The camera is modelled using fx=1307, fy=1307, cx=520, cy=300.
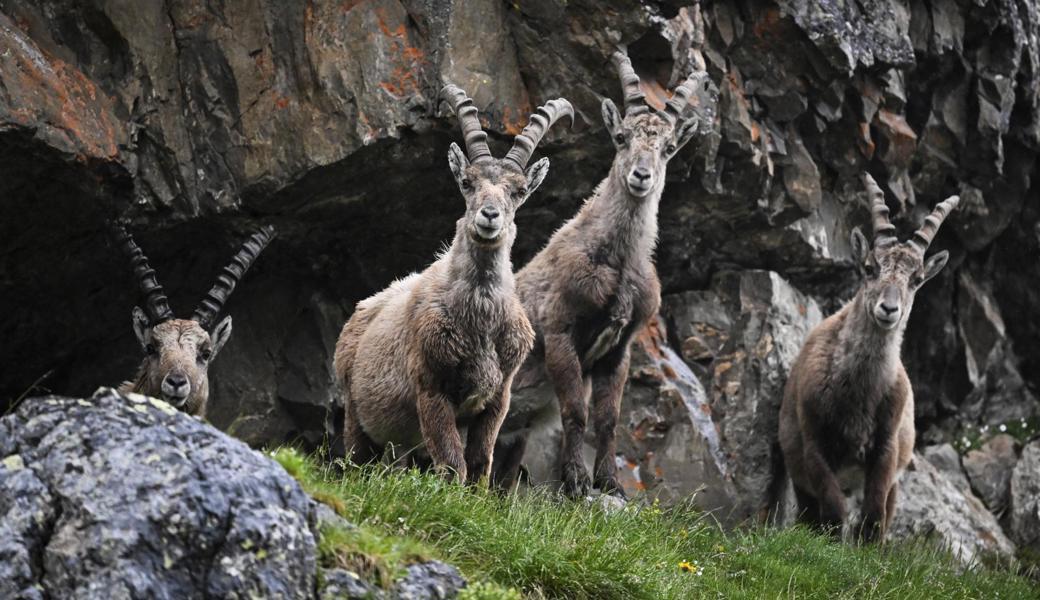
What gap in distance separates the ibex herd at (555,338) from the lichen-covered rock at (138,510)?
327 cm

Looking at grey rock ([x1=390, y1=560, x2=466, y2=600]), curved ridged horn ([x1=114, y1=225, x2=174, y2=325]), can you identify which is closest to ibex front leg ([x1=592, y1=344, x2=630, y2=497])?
curved ridged horn ([x1=114, y1=225, x2=174, y2=325])

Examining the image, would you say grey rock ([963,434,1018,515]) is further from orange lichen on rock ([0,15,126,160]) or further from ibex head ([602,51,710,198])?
orange lichen on rock ([0,15,126,160])

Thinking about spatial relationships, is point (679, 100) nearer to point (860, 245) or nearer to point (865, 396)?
point (860, 245)

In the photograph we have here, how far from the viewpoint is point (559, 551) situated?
7559 mm

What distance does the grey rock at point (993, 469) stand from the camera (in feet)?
51.1

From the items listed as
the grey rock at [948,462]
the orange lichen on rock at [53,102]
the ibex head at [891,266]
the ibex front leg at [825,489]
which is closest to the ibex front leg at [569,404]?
the ibex front leg at [825,489]

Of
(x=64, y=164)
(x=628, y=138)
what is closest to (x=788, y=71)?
(x=628, y=138)

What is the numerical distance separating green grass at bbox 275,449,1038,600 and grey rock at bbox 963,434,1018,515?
5.52 m

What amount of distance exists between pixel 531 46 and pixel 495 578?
6.45m

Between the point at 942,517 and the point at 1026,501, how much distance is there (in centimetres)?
135

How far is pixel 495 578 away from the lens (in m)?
7.25

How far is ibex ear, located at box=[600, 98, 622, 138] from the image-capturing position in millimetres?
12145

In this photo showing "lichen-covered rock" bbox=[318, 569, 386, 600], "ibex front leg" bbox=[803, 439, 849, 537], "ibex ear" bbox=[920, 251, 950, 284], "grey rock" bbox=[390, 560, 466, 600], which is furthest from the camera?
"ibex ear" bbox=[920, 251, 950, 284]

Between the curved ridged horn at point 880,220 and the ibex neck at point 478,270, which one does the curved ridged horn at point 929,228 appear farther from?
the ibex neck at point 478,270
